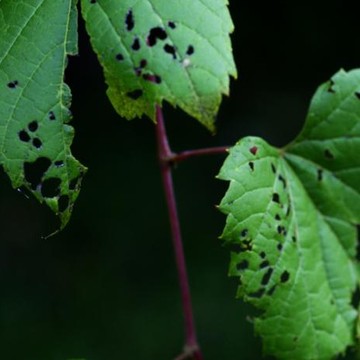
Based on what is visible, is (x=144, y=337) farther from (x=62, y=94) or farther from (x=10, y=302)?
(x=62, y=94)

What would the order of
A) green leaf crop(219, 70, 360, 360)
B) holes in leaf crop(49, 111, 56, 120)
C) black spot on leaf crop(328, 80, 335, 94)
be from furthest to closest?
black spot on leaf crop(328, 80, 335, 94) → green leaf crop(219, 70, 360, 360) → holes in leaf crop(49, 111, 56, 120)

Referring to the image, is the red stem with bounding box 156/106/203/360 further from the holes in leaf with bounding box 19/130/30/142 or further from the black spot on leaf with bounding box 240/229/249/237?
the holes in leaf with bounding box 19/130/30/142

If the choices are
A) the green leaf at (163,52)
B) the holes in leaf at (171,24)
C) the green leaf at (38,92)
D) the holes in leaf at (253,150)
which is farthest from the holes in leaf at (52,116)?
the holes in leaf at (253,150)

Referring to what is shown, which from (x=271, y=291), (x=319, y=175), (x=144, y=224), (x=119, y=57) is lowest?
(x=144, y=224)

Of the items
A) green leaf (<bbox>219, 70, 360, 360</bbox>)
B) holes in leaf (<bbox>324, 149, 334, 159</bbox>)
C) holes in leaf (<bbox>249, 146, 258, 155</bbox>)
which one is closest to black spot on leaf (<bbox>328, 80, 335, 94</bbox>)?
green leaf (<bbox>219, 70, 360, 360</bbox>)

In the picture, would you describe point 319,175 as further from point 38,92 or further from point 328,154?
point 38,92

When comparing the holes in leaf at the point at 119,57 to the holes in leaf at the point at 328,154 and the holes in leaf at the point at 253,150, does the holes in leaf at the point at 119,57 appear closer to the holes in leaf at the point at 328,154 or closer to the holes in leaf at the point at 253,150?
the holes in leaf at the point at 253,150

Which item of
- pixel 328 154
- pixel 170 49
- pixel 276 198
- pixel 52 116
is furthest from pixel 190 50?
pixel 328 154
